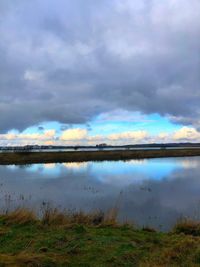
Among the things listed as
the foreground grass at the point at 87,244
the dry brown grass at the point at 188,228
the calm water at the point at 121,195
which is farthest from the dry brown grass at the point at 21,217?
the dry brown grass at the point at 188,228

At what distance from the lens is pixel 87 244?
768cm

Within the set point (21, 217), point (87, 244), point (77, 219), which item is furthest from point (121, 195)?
point (87, 244)

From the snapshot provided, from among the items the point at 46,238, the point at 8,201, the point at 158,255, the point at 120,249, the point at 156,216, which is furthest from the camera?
the point at 8,201

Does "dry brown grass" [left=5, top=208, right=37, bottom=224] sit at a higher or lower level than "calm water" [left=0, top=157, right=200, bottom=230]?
higher

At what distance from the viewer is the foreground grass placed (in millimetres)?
6436

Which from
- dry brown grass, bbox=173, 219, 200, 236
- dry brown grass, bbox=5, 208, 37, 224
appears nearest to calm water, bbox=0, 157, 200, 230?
dry brown grass, bbox=173, 219, 200, 236

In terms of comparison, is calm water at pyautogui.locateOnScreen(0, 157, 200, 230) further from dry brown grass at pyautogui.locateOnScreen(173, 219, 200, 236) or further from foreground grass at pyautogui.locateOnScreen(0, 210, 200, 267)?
foreground grass at pyautogui.locateOnScreen(0, 210, 200, 267)

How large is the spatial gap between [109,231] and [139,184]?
14350 mm

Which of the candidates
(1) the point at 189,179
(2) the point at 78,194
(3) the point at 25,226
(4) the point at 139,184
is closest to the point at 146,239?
(3) the point at 25,226

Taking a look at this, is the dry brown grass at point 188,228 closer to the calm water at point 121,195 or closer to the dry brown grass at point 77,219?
the calm water at point 121,195

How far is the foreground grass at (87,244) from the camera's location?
6.44m

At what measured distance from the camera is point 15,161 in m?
47.5

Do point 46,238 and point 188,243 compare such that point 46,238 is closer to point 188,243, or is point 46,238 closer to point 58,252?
point 58,252


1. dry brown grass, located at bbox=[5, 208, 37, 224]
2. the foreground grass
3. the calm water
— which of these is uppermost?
dry brown grass, located at bbox=[5, 208, 37, 224]
